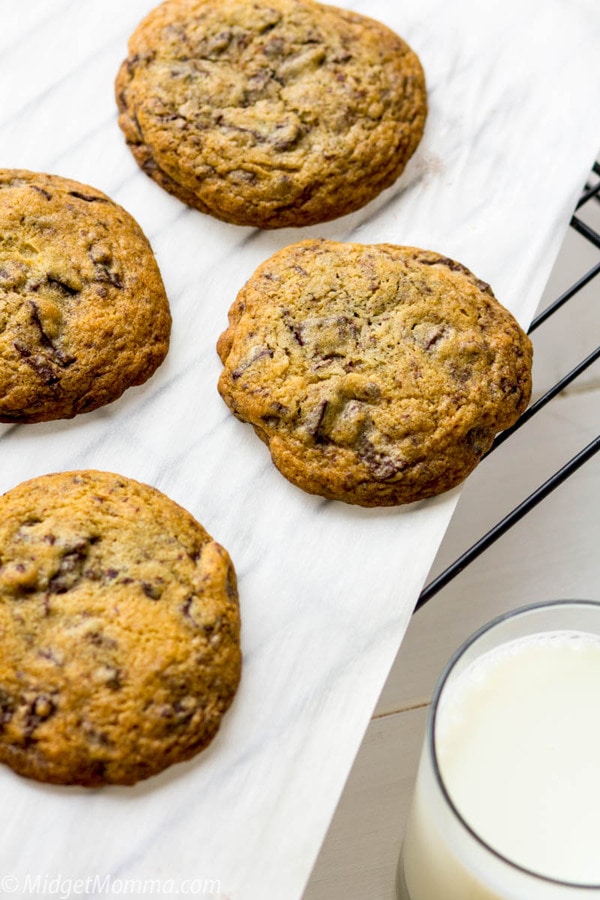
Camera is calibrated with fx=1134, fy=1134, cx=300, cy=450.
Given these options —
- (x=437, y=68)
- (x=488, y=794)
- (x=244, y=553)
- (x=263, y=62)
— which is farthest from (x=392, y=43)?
(x=488, y=794)

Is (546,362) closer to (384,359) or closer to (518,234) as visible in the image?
(518,234)

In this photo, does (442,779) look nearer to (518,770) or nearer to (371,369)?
(518,770)

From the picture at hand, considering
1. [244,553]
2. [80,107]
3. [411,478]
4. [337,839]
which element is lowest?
[337,839]

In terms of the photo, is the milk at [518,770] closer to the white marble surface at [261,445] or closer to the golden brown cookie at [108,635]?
the white marble surface at [261,445]

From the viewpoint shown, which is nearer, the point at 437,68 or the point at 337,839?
the point at 337,839

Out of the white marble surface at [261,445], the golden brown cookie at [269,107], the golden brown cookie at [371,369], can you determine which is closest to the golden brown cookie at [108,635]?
the white marble surface at [261,445]

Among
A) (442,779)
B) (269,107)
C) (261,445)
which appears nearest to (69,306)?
(261,445)
